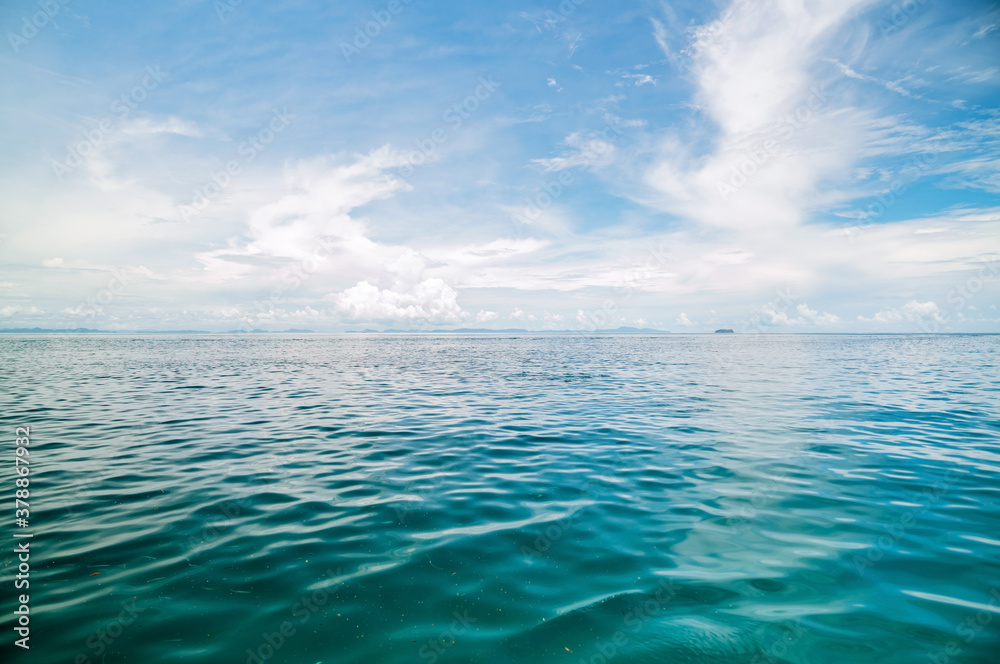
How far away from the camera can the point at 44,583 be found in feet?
19.6

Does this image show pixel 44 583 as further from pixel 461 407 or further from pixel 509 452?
pixel 461 407

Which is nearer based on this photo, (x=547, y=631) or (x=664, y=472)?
(x=547, y=631)

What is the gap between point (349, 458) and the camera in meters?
12.4

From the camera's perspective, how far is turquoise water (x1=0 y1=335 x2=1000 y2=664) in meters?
4.96

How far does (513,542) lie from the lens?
7.30m

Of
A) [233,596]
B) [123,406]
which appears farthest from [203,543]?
[123,406]

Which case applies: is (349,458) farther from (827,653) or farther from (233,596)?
(827,653)

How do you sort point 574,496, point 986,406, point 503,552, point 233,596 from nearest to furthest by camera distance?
1. point 233,596
2. point 503,552
3. point 574,496
4. point 986,406

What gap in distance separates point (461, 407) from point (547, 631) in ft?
52.7

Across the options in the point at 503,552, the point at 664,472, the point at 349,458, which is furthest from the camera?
the point at 349,458

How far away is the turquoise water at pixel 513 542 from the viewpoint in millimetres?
4961

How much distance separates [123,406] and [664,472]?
23742mm

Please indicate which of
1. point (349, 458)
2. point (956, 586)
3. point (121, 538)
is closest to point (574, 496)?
point (956, 586)

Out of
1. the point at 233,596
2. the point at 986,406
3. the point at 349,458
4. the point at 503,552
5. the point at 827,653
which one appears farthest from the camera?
the point at 986,406
